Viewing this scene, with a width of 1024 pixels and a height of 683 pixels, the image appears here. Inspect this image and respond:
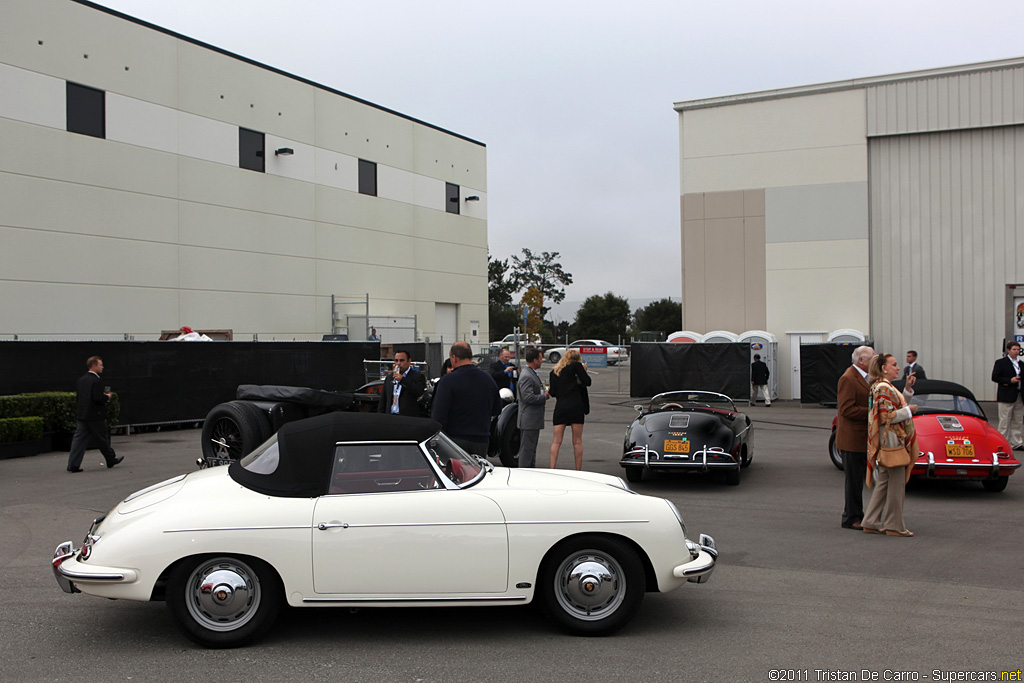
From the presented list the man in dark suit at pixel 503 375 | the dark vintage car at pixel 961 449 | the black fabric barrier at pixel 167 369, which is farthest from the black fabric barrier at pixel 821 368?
the dark vintage car at pixel 961 449

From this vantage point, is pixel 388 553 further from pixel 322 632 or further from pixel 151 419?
pixel 151 419

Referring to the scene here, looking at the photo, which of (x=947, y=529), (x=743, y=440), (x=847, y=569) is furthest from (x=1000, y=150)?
(x=847, y=569)

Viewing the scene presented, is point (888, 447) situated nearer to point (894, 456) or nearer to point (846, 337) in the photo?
point (894, 456)

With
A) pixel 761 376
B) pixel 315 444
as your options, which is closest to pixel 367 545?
pixel 315 444

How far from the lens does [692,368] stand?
26.0 meters

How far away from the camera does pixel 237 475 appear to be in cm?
528

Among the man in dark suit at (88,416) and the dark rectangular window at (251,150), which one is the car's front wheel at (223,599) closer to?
the man in dark suit at (88,416)

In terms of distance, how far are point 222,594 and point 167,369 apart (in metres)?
13.6

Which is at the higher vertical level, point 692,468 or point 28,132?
point 28,132

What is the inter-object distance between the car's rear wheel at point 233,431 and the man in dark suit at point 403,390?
157cm

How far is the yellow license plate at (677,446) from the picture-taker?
1027 cm

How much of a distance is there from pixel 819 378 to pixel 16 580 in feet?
74.3

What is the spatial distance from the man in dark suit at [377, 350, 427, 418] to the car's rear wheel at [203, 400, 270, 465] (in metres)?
1.57

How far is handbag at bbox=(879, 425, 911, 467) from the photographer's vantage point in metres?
7.57
